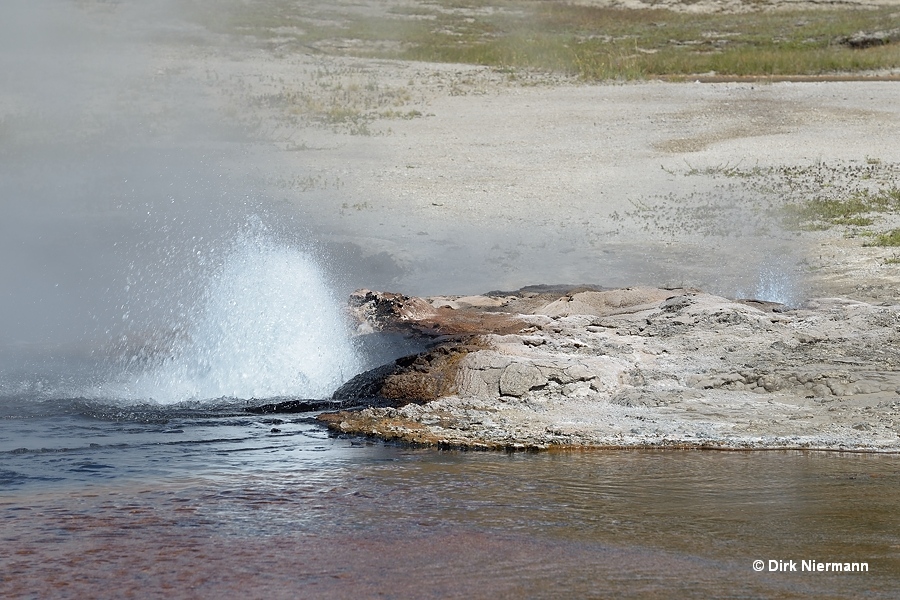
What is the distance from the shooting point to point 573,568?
14.4 feet

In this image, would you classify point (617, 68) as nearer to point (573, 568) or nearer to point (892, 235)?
point (892, 235)

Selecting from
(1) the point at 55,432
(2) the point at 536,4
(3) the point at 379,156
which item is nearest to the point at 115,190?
(3) the point at 379,156

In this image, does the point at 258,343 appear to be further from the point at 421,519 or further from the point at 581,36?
the point at 581,36

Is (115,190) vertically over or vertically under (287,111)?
under

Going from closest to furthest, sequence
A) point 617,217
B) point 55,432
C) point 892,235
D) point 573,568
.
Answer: point 573,568 → point 55,432 → point 892,235 → point 617,217

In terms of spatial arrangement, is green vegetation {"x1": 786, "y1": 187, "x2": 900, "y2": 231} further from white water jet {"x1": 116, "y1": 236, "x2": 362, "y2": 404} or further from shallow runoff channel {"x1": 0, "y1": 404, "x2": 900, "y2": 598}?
shallow runoff channel {"x1": 0, "y1": 404, "x2": 900, "y2": 598}

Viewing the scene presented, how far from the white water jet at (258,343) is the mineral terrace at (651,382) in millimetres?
534

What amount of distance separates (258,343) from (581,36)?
74.1 ft

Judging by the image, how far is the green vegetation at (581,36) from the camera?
23.3 m

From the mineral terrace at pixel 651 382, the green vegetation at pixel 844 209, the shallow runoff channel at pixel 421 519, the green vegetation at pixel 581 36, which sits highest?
the green vegetation at pixel 581 36

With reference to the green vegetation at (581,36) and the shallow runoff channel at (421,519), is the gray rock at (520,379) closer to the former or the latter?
the shallow runoff channel at (421,519)

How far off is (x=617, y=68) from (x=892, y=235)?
1112cm

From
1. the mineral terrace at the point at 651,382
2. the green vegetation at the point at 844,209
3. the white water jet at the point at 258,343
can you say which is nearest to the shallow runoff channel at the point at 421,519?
the mineral terrace at the point at 651,382

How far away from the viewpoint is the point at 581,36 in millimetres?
29578
